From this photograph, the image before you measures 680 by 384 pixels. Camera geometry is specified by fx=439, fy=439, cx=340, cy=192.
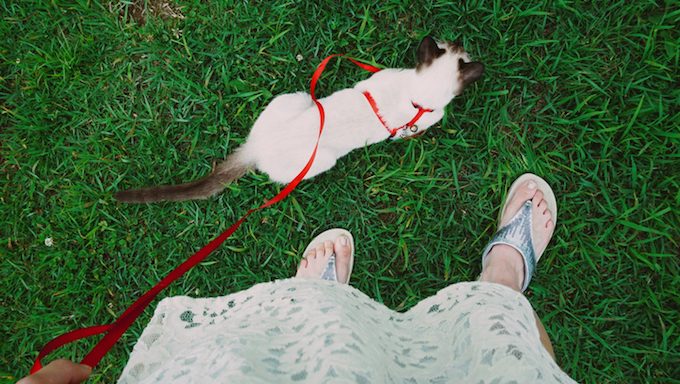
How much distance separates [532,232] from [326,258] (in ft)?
3.37

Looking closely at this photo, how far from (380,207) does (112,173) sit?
4.73ft

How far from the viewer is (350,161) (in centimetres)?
228

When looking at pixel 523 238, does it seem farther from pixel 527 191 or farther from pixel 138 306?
pixel 138 306

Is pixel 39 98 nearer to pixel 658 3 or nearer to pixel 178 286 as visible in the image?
pixel 178 286

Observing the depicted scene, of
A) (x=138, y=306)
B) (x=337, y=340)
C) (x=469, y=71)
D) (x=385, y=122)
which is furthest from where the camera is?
(x=385, y=122)

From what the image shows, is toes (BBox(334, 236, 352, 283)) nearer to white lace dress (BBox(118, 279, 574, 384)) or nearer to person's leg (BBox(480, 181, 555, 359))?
white lace dress (BBox(118, 279, 574, 384))

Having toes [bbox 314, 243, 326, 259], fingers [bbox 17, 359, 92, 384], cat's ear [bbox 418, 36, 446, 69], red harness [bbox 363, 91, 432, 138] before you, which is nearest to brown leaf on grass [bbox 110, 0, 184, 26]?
red harness [bbox 363, 91, 432, 138]

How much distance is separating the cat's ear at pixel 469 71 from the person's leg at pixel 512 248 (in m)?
0.63

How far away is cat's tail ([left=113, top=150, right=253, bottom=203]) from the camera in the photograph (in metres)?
2.08

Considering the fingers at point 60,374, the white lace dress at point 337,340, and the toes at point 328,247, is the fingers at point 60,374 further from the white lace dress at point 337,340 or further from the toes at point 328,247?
the toes at point 328,247

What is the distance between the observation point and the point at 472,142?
2.24m

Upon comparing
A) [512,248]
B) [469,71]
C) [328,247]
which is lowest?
[512,248]

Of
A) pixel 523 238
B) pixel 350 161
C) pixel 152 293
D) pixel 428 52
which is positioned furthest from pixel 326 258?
pixel 428 52

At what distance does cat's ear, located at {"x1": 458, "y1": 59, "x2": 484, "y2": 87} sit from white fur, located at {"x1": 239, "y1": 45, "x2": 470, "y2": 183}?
1.0 inches
